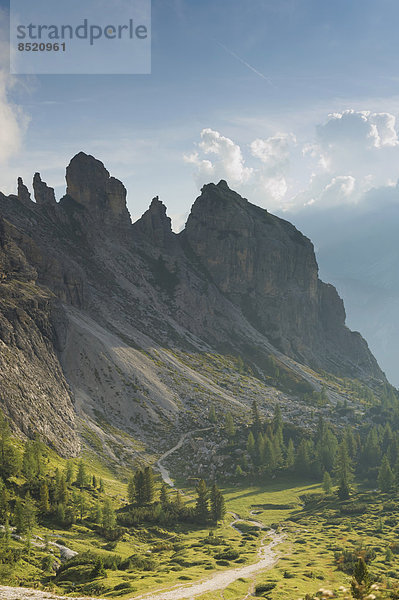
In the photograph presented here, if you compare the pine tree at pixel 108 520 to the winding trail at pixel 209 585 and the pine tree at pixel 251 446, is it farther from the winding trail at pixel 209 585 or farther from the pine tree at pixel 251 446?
the pine tree at pixel 251 446

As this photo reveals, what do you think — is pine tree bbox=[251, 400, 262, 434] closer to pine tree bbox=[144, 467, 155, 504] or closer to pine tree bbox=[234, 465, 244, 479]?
pine tree bbox=[234, 465, 244, 479]

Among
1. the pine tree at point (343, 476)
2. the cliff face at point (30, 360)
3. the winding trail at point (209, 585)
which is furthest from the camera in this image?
the pine tree at point (343, 476)

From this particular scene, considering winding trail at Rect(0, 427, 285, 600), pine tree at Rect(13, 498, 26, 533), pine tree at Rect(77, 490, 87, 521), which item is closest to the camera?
winding trail at Rect(0, 427, 285, 600)

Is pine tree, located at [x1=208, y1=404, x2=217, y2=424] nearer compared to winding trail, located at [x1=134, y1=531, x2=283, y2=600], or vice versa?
winding trail, located at [x1=134, y1=531, x2=283, y2=600]

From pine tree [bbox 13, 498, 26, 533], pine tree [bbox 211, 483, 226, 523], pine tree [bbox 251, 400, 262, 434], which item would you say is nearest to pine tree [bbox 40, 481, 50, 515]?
pine tree [bbox 13, 498, 26, 533]

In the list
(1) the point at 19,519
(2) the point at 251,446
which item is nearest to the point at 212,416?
(2) the point at 251,446

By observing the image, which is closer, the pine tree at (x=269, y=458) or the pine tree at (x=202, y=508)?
the pine tree at (x=202, y=508)

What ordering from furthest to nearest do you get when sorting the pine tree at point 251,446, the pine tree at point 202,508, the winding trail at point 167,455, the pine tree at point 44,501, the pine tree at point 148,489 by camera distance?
the pine tree at point 251,446, the winding trail at point 167,455, the pine tree at point 202,508, the pine tree at point 148,489, the pine tree at point 44,501

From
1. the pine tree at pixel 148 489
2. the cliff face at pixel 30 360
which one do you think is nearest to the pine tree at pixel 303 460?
the pine tree at pixel 148 489

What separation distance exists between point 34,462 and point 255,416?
95.5m

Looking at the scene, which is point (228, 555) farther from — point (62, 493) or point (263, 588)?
point (62, 493)

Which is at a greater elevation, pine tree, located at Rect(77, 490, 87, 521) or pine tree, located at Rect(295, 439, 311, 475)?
pine tree, located at Rect(77, 490, 87, 521)

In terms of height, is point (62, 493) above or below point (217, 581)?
above

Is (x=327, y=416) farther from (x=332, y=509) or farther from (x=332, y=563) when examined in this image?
(x=332, y=563)
